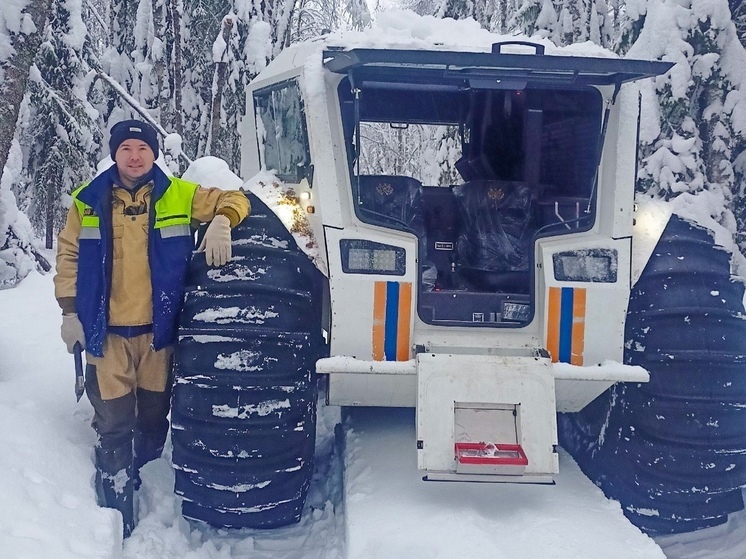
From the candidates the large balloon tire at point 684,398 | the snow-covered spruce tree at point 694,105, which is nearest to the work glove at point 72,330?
the large balloon tire at point 684,398

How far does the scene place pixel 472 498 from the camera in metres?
3.38

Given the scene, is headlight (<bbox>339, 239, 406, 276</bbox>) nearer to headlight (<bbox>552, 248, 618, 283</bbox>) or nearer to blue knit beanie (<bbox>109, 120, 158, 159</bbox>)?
headlight (<bbox>552, 248, 618, 283</bbox>)

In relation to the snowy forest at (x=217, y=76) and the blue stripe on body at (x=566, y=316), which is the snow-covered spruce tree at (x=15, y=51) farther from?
the blue stripe on body at (x=566, y=316)

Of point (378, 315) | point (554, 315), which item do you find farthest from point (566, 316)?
point (378, 315)

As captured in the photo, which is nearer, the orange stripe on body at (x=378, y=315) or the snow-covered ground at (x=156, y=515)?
the snow-covered ground at (x=156, y=515)

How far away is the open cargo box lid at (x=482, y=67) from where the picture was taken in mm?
3127

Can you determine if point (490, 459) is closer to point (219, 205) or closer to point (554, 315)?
point (554, 315)

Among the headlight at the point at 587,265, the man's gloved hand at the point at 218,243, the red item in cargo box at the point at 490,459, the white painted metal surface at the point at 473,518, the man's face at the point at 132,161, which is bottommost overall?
the white painted metal surface at the point at 473,518

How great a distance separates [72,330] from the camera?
3.48 m

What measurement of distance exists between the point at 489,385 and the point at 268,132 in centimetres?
224

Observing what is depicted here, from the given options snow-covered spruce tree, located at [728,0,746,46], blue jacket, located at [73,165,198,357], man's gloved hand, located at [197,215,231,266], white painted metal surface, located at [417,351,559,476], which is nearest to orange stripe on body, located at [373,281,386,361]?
white painted metal surface, located at [417,351,559,476]

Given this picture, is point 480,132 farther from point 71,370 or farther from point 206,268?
point 71,370

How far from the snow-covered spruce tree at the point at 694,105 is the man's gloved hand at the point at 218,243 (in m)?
7.42

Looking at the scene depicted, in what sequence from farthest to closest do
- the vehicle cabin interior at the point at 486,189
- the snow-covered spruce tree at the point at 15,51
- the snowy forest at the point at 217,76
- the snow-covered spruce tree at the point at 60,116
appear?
1. the snow-covered spruce tree at the point at 60,116
2. the snowy forest at the point at 217,76
3. the snow-covered spruce tree at the point at 15,51
4. the vehicle cabin interior at the point at 486,189
